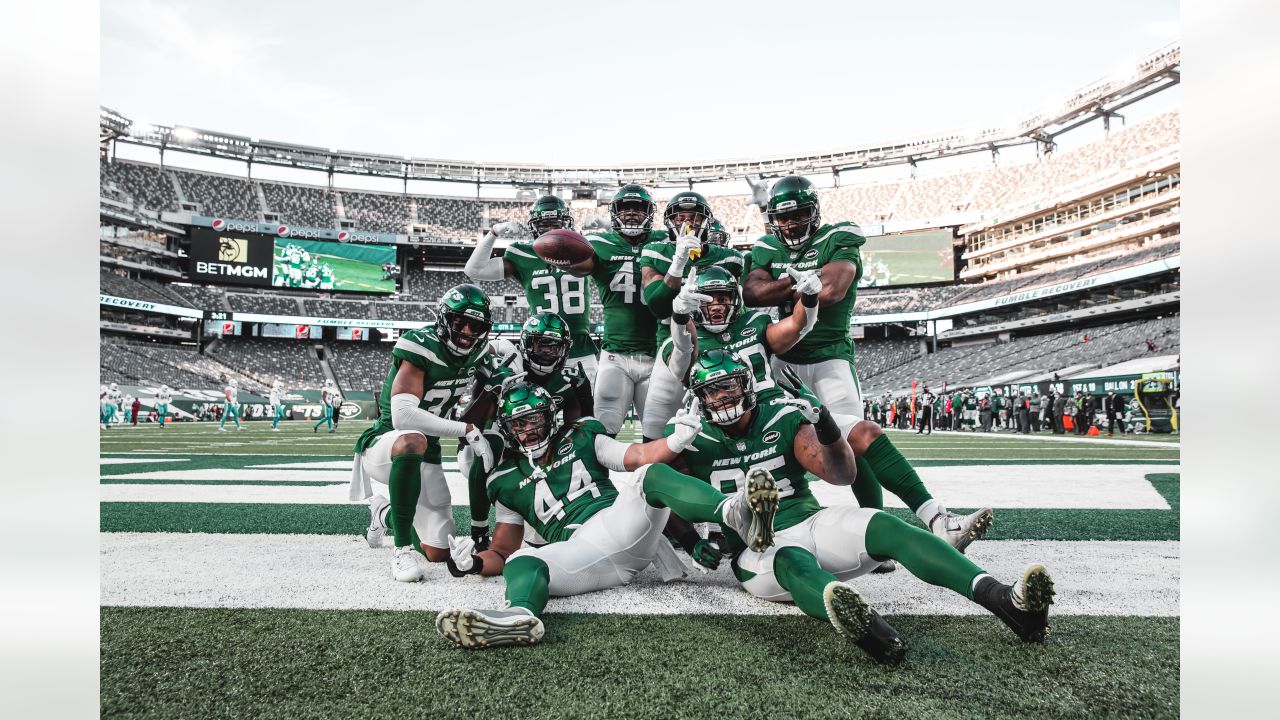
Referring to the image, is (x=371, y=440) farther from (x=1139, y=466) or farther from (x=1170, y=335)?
(x=1170, y=335)

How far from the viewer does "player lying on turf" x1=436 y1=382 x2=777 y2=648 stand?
2.29 m

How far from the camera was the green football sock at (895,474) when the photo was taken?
10.6 ft

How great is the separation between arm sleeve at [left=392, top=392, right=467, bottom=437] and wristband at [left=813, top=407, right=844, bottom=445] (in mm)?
1693

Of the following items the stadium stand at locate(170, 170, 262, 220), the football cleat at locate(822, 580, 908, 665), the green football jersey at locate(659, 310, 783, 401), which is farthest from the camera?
the stadium stand at locate(170, 170, 262, 220)

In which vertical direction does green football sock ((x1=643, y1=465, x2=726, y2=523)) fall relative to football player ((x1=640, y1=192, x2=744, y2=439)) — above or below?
below

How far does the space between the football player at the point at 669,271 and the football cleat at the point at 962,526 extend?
4.62ft

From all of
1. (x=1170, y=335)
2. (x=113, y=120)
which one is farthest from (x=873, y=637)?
(x=113, y=120)

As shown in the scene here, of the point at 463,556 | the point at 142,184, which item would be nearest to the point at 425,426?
the point at 463,556

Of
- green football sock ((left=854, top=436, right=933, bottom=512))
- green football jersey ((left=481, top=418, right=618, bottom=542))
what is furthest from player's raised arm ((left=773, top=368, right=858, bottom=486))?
green football jersey ((left=481, top=418, right=618, bottom=542))

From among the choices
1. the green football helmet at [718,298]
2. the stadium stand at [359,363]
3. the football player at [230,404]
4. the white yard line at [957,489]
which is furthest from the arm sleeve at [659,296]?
the stadium stand at [359,363]

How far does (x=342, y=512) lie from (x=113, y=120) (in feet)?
138

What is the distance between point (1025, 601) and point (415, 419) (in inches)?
106

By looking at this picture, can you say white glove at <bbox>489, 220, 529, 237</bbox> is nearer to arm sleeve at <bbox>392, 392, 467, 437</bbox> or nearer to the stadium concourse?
the stadium concourse

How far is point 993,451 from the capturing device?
40.1 ft
